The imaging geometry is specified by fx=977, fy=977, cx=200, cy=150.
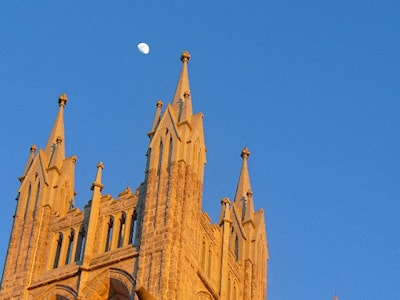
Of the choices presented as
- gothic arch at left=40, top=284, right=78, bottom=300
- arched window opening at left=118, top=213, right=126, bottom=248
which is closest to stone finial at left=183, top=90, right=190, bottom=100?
arched window opening at left=118, top=213, right=126, bottom=248

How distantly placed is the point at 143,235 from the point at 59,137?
9.10 metres

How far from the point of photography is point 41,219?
38.1 metres

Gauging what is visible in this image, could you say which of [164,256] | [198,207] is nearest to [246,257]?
[198,207]

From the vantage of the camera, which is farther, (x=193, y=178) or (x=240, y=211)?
(x=240, y=211)

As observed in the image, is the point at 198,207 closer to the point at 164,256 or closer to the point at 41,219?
the point at 164,256

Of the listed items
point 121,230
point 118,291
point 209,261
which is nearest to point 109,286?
point 118,291

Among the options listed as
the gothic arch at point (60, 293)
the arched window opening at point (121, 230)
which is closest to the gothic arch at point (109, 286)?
the gothic arch at point (60, 293)

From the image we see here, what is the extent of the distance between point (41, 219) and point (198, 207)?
6.45m

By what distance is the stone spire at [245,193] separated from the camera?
4262 centimetres

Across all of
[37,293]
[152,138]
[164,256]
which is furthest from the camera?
[152,138]

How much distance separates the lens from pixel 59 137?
41.6 m

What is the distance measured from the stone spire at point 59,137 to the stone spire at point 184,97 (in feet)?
17.9

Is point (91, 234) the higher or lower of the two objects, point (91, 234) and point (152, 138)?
the lower

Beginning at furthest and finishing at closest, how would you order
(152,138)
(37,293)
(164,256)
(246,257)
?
1. (246,257)
2. (152,138)
3. (37,293)
4. (164,256)
